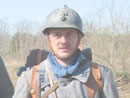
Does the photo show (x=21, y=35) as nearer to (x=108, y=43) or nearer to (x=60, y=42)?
(x=108, y=43)

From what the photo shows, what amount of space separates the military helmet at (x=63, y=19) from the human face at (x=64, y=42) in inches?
2.0

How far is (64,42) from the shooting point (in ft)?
6.95

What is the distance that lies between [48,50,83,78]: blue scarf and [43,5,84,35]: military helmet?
0.24m

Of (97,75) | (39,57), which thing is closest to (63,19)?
A: (97,75)

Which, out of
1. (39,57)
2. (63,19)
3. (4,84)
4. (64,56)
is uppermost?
(63,19)

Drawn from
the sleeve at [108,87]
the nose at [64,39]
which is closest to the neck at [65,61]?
the nose at [64,39]

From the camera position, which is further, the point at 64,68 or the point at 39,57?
the point at 39,57

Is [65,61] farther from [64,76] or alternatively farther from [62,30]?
[62,30]

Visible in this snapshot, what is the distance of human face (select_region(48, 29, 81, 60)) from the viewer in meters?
2.14

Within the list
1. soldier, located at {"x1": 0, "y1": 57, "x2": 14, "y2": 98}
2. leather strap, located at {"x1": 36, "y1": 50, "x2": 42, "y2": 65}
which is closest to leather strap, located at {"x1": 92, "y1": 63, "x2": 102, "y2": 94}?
leather strap, located at {"x1": 36, "y1": 50, "x2": 42, "y2": 65}

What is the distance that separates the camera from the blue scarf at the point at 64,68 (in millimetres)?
2145

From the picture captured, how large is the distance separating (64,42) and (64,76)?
26cm

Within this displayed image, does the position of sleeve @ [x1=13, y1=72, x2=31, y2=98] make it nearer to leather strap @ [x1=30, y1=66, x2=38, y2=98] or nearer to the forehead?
leather strap @ [x1=30, y1=66, x2=38, y2=98]

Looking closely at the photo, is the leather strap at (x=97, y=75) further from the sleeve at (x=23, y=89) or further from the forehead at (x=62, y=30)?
the sleeve at (x=23, y=89)
